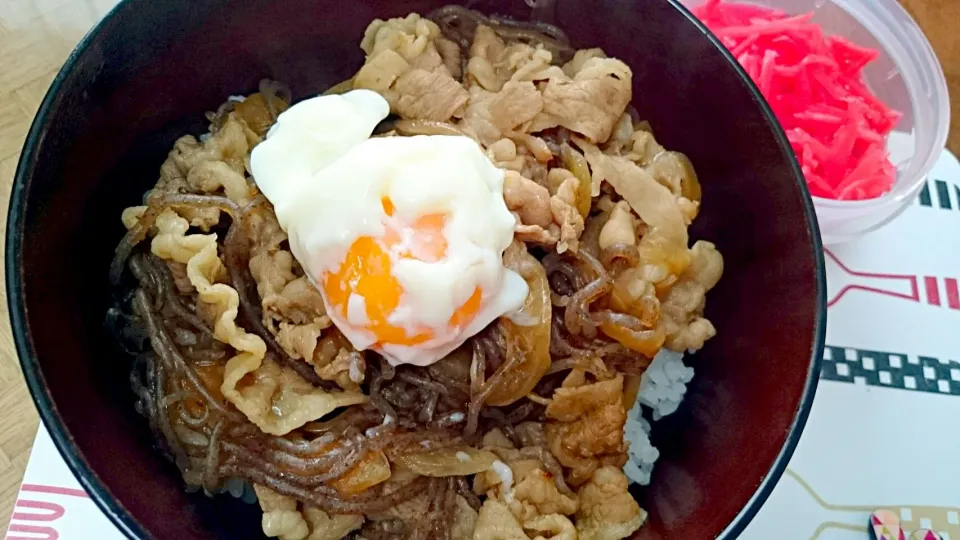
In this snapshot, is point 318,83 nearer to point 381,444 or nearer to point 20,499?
point 381,444

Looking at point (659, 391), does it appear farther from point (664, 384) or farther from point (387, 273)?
point (387, 273)

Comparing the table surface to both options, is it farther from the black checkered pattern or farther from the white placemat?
the black checkered pattern

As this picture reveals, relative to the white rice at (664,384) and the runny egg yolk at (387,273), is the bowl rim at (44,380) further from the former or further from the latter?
the runny egg yolk at (387,273)

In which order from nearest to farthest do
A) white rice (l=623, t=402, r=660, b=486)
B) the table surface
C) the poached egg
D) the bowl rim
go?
1. the bowl rim
2. the poached egg
3. white rice (l=623, t=402, r=660, b=486)
4. the table surface

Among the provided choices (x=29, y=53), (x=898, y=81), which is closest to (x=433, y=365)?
(x=29, y=53)

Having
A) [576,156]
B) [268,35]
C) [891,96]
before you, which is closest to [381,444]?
[576,156]

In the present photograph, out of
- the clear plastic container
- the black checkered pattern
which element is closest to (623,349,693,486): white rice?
the black checkered pattern

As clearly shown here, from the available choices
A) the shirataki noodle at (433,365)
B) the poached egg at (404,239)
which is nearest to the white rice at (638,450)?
the shirataki noodle at (433,365)
